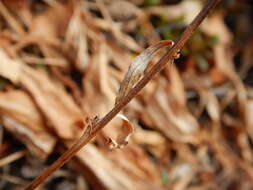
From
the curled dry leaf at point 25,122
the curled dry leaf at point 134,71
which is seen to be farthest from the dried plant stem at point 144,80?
the curled dry leaf at point 25,122

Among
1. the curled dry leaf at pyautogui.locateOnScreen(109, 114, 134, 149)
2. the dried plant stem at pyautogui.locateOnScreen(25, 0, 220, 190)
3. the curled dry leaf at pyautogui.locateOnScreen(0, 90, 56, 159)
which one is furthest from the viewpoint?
the curled dry leaf at pyautogui.locateOnScreen(0, 90, 56, 159)

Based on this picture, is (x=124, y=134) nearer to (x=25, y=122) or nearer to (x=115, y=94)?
(x=25, y=122)

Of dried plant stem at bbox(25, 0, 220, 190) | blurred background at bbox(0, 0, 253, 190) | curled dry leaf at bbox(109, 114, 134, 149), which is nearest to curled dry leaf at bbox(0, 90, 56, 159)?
blurred background at bbox(0, 0, 253, 190)

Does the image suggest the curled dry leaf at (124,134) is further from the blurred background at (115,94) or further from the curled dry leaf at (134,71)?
the blurred background at (115,94)

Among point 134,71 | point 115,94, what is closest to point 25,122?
point 115,94

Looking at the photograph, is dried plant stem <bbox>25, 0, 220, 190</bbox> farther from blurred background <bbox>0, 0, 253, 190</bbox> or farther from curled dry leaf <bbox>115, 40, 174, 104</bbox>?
blurred background <bbox>0, 0, 253, 190</bbox>

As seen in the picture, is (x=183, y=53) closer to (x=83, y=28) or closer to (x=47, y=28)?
(x=83, y=28)

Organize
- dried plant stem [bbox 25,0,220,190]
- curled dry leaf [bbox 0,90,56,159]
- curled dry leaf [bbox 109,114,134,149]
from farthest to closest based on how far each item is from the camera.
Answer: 1. curled dry leaf [bbox 0,90,56,159]
2. curled dry leaf [bbox 109,114,134,149]
3. dried plant stem [bbox 25,0,220,190]

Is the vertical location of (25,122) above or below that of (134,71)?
above
